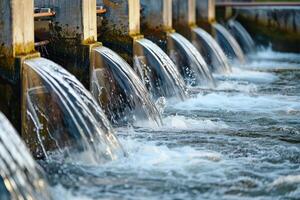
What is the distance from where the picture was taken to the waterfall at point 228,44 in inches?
727

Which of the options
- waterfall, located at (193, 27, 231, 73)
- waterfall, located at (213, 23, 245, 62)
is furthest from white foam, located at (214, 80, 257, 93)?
Result: waterfall, located at (213, 23, 245, 62)

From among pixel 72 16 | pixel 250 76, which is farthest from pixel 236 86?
pixel 72 16

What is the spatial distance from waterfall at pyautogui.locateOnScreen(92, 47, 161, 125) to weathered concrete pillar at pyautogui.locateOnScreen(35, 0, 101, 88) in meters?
0.19

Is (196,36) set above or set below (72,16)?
below

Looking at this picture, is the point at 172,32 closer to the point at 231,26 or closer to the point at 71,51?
the point at 71,51

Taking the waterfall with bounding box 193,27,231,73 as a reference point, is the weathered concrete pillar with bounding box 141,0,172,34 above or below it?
above

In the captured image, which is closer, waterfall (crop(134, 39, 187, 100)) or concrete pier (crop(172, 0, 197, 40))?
waterfall (crop(134, 39, 187, 100))

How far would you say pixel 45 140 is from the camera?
26.4 feet

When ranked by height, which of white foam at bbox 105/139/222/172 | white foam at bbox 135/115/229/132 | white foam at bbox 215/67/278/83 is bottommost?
white foam at bbox 215/67/278/83

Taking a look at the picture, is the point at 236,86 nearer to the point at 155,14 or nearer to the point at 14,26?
the point at 155,14

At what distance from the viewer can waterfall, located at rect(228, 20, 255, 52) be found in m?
20.5

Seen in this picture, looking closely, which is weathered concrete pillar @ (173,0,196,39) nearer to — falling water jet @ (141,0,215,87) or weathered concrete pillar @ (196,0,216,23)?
weathered concrete pillar @ (196,0,216,23)

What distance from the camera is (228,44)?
18594mm

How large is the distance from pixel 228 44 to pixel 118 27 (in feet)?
24.0
